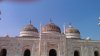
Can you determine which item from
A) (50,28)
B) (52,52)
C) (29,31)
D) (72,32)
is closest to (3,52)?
(29,31)

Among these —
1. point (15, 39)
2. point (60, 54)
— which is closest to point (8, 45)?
point (15, 39)

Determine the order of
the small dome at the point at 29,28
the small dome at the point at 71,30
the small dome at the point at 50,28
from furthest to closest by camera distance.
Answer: the small dome at the point at 71,30 < the small dome at the point at 29,28 < the small dome at the point at 50,28

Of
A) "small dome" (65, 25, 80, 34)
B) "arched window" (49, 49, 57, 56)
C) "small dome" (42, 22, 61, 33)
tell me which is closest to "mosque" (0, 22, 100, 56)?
"arched window" (49, 49, 57, 56)

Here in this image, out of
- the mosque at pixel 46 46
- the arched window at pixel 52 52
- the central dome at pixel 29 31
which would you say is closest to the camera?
the mosque at pixel 46 46

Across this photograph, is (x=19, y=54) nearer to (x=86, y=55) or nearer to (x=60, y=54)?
(x=60, y=54)

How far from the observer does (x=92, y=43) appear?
82.7 ft

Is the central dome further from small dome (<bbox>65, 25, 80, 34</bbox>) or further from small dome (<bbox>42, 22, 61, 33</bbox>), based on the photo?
small dome (<bbox>65, 25, 80, 34</bbox>)

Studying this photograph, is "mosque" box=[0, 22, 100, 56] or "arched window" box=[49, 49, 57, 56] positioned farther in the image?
"arched window" box=[49, 49, 57, 56]

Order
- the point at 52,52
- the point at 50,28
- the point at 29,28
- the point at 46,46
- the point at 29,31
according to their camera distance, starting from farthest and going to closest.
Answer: the point at 29,28, the point at 29,31, the point at 50,28, the point at 52,52, the point at 46,46

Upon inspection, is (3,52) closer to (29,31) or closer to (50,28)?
(29,31)

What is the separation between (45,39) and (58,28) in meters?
3.29

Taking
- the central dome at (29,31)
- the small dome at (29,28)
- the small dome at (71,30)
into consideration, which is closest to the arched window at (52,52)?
the central dome at (29,31)

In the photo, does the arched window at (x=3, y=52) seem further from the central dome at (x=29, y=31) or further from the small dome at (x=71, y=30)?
the small dome at (x=71, y=30)

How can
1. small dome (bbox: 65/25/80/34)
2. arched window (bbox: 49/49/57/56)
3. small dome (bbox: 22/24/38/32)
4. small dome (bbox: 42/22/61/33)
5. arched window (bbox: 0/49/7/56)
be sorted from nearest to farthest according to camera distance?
arched window (bbox: 0/49/7/56) < arched window (bbox: 49/49/57/56) < small dome (bbox: 42/22/61/33) < small dome (bbox: 22/24/38/32) < small dome (bbox: 65/25/80/34)
